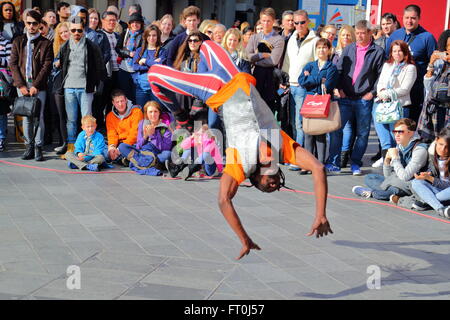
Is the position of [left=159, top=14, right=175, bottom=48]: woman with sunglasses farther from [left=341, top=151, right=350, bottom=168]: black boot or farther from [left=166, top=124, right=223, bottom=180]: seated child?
[left=341, top=151, right=350, bottom=168]: black boot

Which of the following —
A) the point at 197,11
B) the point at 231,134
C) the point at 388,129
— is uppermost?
the point at 197,11

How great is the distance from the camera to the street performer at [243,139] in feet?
14.9

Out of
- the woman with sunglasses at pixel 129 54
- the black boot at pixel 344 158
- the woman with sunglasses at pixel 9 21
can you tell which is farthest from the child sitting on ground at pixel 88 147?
the black boot at pixel 344 158

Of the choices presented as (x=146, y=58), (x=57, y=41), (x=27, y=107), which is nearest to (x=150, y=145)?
(x=146, y=58)

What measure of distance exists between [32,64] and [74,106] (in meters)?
0.79

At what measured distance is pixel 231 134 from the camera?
193 inches

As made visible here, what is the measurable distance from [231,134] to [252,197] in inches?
118

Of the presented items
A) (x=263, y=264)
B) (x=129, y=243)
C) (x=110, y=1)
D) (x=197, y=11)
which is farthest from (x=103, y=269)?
(x=110, y=1)

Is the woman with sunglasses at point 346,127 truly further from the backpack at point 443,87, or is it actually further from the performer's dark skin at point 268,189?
the performer's dark skin at point 268,189

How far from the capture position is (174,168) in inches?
345

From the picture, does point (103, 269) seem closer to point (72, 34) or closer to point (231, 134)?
point (231, 134)

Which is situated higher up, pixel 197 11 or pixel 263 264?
pixel 197 11

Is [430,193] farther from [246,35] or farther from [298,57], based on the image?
[246,35]

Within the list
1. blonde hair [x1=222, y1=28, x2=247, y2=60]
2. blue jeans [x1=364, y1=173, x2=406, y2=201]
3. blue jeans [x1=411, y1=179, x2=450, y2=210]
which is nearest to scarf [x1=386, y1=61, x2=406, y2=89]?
blue jeans [x1=364, y1=173, x2=406, y2=201]
